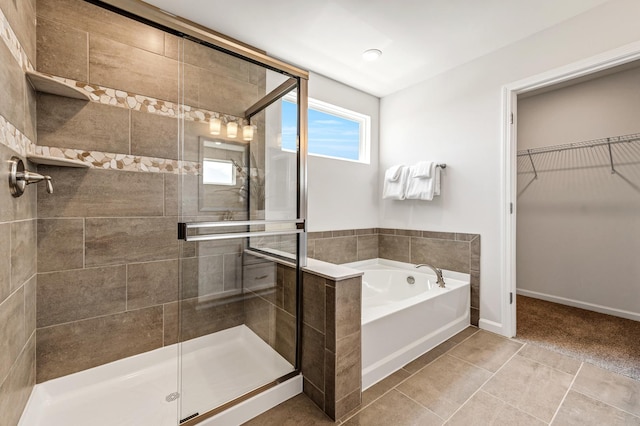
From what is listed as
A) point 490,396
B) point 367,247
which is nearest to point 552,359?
point 490,396

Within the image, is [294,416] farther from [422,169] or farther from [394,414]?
[422,169]

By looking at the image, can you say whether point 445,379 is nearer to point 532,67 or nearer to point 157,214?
point 157,214

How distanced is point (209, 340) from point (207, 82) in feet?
4.62

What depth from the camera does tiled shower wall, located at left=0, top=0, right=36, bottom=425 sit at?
3.50 ft

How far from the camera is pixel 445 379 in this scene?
1.75 m

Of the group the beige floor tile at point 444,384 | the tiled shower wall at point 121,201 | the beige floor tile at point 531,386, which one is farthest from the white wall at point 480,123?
the tiled shower wall at point 121,201

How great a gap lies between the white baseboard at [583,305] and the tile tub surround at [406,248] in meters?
1.43

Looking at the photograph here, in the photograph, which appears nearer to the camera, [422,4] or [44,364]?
[44,364]

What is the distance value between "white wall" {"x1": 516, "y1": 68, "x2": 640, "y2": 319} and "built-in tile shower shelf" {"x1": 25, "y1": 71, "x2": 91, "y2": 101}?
429 cm

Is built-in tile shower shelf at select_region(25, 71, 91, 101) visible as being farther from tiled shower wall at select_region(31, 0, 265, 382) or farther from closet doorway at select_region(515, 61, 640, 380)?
closet doorway at select_region(515, 61, 640, 380)

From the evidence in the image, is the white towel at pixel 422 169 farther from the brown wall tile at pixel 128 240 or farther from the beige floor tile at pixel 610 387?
the brown wall tile at pixel 128 240

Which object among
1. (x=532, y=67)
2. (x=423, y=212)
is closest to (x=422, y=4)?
(x=532, y=67)

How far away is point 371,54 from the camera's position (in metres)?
2.40

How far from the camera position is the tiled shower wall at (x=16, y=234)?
1066 millimetres
